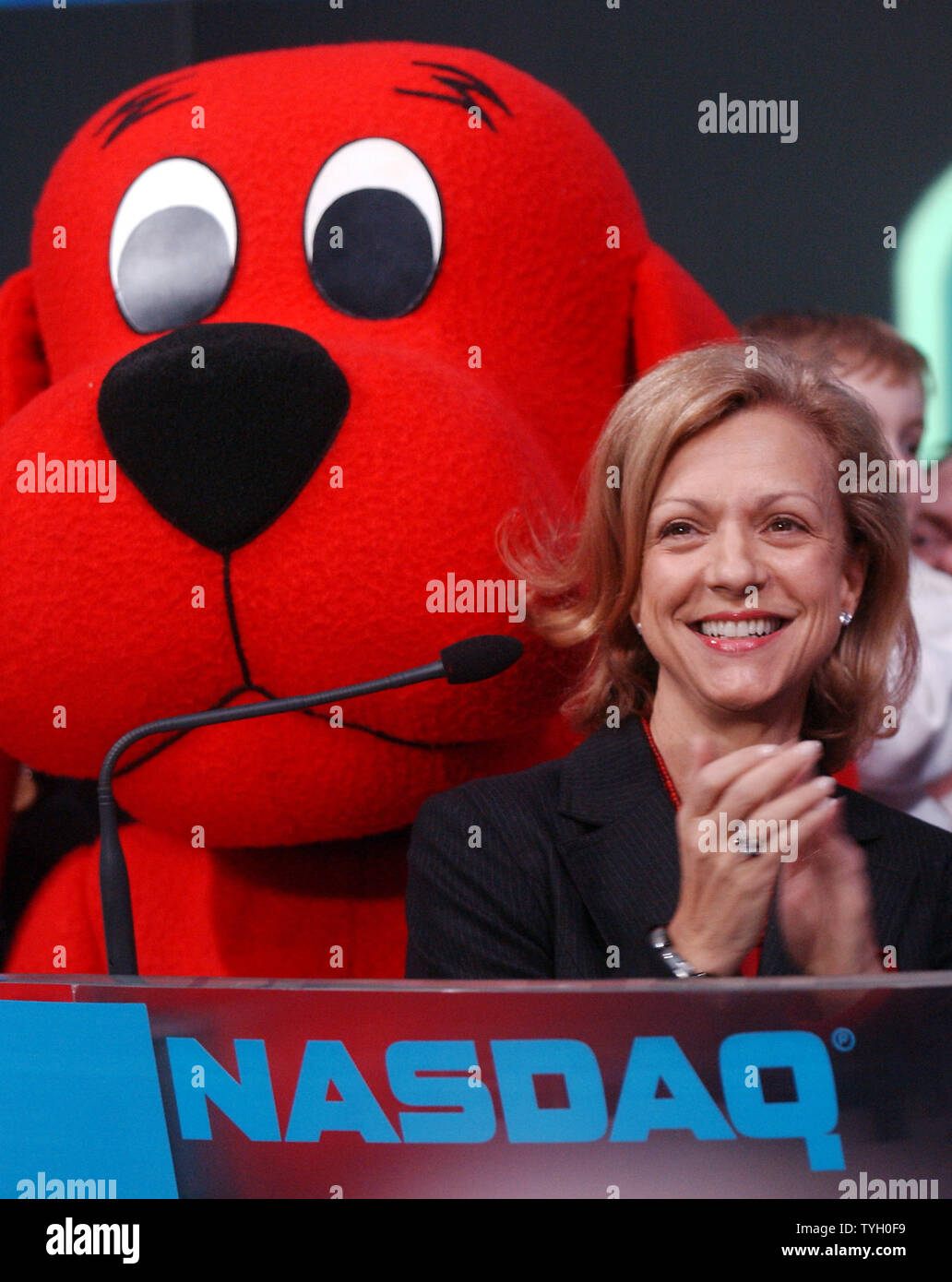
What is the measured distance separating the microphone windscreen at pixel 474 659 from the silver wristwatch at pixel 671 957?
202mm

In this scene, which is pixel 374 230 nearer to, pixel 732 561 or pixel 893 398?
pixel 732 561

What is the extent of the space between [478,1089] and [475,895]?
41 cm

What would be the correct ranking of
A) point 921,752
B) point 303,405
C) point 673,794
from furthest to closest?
1. point 921,752
2. point 673,794
3. point 303,405

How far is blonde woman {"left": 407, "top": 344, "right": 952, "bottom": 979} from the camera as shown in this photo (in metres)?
1.03

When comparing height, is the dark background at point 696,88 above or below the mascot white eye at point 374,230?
above

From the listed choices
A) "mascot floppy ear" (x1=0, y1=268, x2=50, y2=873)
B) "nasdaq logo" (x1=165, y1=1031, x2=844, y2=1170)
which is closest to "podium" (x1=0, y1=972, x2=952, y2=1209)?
"nasdaq logo" (x1=165, y1=1031, x2=844, y2=1170)

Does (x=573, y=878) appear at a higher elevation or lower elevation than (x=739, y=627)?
lower

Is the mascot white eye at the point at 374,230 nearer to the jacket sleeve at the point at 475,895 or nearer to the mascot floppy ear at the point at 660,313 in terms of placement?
the mascot floppy ear at the point at 660,313

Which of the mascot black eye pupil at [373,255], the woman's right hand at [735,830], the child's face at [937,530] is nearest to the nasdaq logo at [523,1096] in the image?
the woman's right hand at [735,830]

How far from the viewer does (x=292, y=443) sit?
100 centimetres

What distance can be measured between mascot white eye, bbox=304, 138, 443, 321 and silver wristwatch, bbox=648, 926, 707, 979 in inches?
20.9

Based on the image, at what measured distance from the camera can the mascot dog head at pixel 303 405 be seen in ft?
3.35

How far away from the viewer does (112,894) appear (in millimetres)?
990

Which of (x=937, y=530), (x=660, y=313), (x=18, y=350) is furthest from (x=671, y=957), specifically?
(x=937, y=530)
